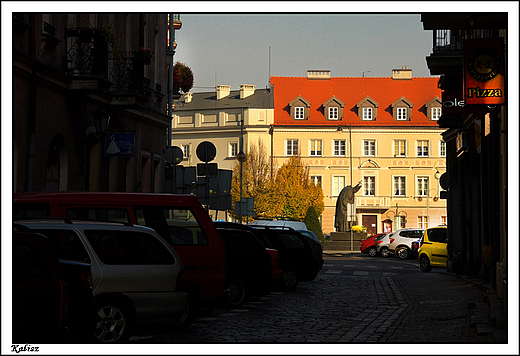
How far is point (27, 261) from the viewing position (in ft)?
27.3

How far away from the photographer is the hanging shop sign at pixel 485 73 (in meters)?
14.4

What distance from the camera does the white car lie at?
44.3 meters

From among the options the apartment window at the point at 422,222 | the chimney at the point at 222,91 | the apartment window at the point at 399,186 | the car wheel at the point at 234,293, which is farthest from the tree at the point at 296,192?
the car wheel at the point at 234,293

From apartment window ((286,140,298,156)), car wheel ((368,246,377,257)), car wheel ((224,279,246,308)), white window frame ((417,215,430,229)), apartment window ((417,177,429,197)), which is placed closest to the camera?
car wheel ((224,279,246,308))

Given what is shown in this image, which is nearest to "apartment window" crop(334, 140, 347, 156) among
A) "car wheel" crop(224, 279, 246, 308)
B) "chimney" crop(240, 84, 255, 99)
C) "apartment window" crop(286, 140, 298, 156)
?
"apartment window" crop(286, 140, 298, 156)

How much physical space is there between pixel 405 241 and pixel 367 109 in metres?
45.8

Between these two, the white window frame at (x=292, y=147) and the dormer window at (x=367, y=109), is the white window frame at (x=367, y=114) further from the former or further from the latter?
the white window frame at (x=292, y=147)

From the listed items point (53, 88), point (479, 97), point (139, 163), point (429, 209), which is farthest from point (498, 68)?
point (429, 209)

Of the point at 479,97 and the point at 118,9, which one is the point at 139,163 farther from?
the point at 118,9

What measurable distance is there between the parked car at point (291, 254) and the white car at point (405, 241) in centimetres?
2255

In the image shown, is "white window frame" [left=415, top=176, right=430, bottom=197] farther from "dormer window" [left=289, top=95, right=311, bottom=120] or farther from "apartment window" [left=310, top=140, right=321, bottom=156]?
"dormer window" [left=289, top=95, right=311, bottom=120]

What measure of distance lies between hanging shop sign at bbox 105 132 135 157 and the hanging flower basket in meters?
10.4

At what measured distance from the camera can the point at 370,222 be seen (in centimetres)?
8669

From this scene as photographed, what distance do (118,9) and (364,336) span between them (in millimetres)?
6026
